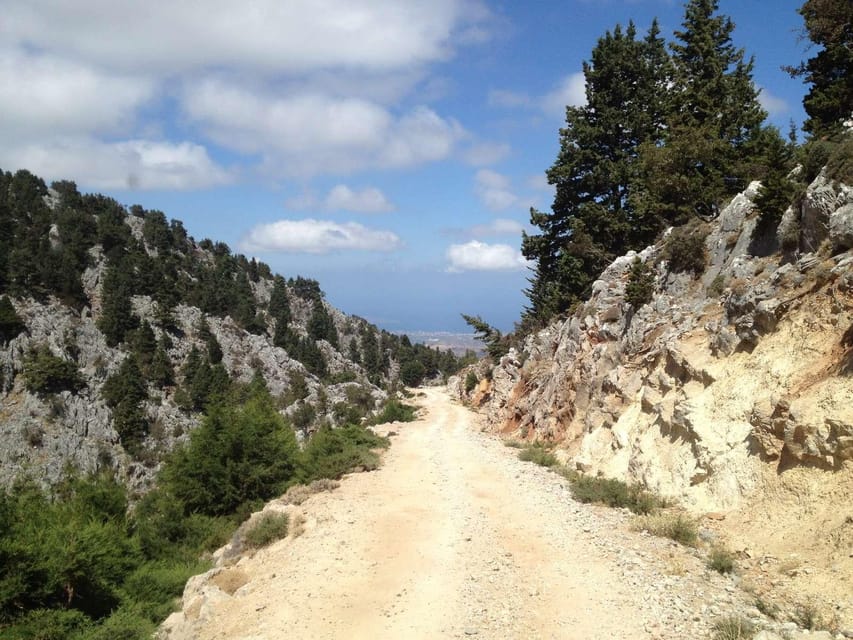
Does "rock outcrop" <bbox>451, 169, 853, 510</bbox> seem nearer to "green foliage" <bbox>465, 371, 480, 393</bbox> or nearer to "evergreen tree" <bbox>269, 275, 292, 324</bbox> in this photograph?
"green foliage" <bbox>465, 371, 480, 393</bbox>

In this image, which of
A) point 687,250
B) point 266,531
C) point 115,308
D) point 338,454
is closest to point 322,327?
point 115,308

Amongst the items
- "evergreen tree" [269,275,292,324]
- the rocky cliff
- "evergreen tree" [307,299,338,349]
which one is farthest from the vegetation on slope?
"evergreen tree" [307,299,338,349]

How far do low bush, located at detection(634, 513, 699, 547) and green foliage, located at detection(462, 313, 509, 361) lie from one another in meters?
29.1

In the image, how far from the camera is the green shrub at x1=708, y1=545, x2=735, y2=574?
8.41 meters

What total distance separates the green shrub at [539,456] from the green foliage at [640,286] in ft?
21.6

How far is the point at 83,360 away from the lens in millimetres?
62219

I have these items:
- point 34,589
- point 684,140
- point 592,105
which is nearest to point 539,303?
point 592,105

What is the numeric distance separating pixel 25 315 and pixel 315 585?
67.7m

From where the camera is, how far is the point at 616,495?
1272cm

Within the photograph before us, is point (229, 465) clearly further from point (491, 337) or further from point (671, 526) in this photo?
point (491, 337)

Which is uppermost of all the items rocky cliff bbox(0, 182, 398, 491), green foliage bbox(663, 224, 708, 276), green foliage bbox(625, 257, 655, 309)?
green foliage bbox(663, 224, 708, 276)

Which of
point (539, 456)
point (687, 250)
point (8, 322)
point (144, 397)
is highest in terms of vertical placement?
point (687, 250)

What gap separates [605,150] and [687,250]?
14.0m

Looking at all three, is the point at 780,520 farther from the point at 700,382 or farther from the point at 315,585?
the point at 315,585
